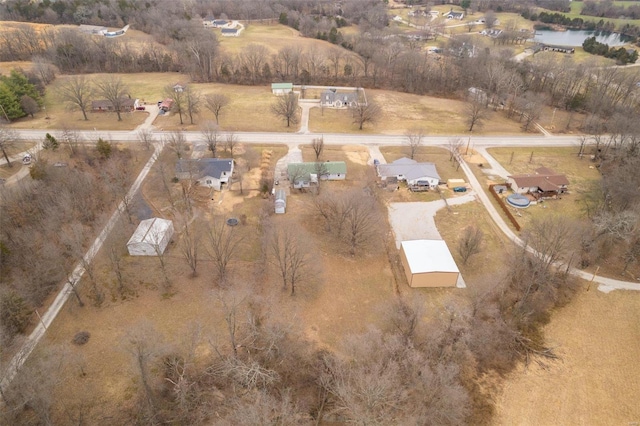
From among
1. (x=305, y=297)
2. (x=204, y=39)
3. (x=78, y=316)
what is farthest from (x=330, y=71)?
(x=78, y=316)

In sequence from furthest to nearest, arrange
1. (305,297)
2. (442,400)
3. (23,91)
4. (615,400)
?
(23,91), (305,297), (615,400), (442,400)

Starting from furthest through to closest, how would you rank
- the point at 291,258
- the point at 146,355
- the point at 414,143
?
the point at 414,143
the point at 291,258
the point at 146,355

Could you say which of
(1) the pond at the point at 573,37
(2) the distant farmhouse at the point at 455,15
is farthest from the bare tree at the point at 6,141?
(2) the distant farmhouse at the point at 455,15

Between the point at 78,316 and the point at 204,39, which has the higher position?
the point at 204,39

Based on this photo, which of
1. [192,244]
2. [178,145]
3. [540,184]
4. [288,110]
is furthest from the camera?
[288,110]

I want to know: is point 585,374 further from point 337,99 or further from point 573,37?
point 573,37

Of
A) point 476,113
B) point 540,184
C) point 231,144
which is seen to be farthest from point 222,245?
point 476,113

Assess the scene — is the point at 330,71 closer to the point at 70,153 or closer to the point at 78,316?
the point at 70,153
